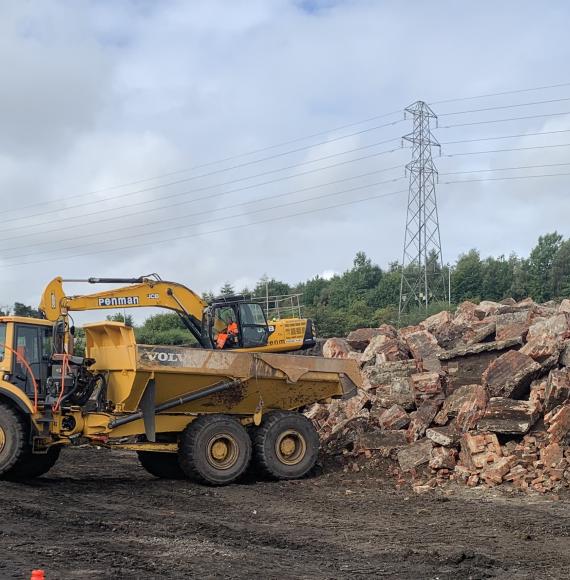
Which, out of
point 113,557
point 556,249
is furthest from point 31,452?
point 556,249

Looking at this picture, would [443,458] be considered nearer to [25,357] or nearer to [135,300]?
[135,300]

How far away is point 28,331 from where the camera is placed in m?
11.6

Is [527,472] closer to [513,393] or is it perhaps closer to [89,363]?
[513,393]

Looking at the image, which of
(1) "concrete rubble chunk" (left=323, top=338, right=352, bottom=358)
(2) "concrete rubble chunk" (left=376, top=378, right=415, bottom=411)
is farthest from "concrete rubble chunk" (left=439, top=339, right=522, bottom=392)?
(1) "concrete rubble chunk" (left=323, top=338, right=352, bottom=358)

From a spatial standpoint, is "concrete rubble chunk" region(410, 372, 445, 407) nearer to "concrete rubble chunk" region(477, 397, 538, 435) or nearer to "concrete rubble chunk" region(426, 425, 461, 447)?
"concrete rubble chunk" region(426, 425, 461, 447)

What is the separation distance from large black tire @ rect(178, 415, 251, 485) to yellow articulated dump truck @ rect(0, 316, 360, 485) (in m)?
0.02

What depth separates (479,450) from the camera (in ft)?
39.6

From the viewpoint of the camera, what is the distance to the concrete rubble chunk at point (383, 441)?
13555 millimetres

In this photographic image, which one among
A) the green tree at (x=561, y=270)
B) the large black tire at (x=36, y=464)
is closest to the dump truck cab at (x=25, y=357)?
the large black tire at (x=36, y=464)

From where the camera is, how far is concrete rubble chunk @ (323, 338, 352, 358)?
20.1 m

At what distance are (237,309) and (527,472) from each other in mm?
5288

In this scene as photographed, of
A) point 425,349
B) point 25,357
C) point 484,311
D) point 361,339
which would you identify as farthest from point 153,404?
point 484,311

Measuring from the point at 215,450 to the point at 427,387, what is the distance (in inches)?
177

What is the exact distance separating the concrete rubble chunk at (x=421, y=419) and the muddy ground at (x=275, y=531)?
1.50m
